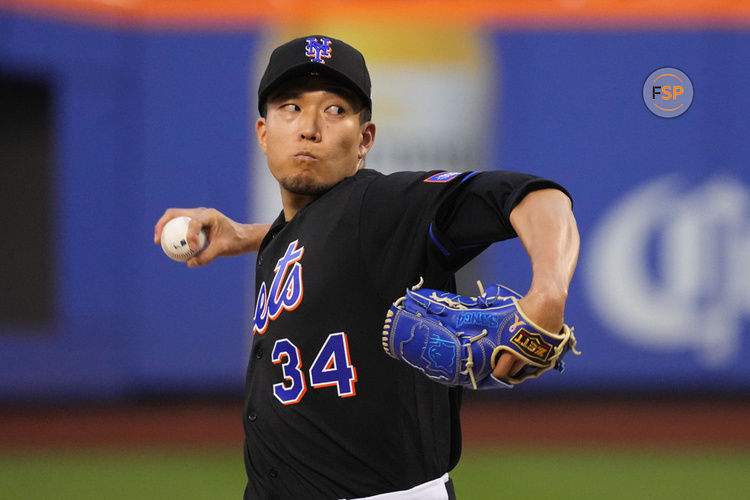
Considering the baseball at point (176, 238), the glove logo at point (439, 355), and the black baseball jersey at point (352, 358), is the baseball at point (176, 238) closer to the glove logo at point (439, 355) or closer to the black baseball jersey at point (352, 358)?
the black baseball jersey at point (352, 358)

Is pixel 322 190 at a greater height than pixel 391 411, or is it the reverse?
pixel 322 190

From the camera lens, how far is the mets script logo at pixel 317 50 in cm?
187

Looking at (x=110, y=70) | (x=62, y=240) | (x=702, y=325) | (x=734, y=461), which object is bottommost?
(x=734, y=461)

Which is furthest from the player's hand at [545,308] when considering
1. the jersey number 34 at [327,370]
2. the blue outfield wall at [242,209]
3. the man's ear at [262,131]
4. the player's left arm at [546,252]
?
the blue outfield wall at [242,209]

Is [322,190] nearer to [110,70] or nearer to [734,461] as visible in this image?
[734,461]

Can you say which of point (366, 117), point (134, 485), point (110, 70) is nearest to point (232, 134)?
point (110, 70)

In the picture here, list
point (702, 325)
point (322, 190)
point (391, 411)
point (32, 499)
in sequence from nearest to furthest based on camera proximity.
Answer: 1. point (391, 411)
2. point (322, 190)
3. point (32, 499)
4. point (702, 325)

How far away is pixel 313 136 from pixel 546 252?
2.48 ft

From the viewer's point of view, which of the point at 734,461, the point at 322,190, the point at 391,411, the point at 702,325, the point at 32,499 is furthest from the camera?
the point at 702,325

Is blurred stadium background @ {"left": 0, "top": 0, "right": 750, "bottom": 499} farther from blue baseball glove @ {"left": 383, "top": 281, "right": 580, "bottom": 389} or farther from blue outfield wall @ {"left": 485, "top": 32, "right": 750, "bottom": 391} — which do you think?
blue baseball glove @ {"left": 383, "top": 281, "right": 580, "bottom": 389}

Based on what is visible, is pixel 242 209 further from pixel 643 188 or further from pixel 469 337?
pixel 469 337

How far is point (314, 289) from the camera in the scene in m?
1.77

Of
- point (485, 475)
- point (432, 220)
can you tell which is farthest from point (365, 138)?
point (485, 475)

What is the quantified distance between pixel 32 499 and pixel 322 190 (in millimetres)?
3439
